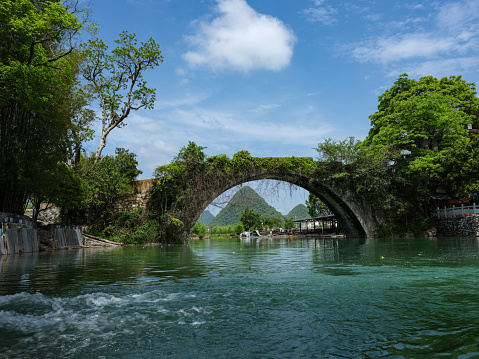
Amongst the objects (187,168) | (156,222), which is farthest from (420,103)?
(156,222)

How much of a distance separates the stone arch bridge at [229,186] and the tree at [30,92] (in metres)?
8.04

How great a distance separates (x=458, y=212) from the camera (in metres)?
21.4

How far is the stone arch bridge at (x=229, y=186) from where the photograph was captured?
1945 cm

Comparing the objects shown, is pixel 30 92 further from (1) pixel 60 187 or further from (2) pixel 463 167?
(2) pixel 463 167

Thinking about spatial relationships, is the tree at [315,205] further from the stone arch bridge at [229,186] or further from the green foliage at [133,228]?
the green foliage at [133,228]

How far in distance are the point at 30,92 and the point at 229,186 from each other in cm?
1372

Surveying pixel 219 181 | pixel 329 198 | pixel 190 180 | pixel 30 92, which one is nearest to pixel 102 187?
pixel 190 180

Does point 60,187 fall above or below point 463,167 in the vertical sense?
below

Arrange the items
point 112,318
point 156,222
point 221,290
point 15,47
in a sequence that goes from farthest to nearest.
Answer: point 156,222 < point 15,47 < point 221,290 < point 112,318

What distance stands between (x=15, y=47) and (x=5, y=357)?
8.82 m

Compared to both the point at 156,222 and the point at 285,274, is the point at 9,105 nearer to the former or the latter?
the point at 285,274

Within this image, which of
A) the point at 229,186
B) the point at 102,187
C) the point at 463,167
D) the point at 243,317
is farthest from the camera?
the point at 463,167

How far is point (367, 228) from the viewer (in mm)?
23234

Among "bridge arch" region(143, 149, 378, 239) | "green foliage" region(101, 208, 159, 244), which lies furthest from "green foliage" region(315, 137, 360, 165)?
"green foliage" region(101, 208, 159, 244)
